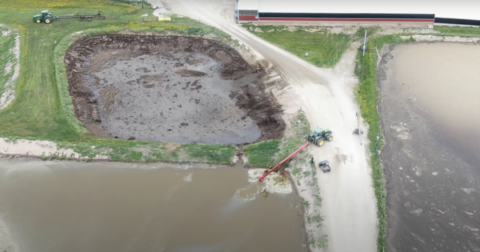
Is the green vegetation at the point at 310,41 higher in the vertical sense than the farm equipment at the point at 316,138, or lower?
higher

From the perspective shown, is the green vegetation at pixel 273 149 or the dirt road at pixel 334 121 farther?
the green vegetation at pixel 273 149

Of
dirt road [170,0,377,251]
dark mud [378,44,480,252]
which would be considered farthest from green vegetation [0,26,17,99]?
dark mud [378,44,480,252]

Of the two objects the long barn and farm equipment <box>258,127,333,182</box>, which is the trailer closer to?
the long barn

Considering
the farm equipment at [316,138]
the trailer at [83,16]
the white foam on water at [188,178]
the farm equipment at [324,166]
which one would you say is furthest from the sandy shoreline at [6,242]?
the trailer at [83,16]

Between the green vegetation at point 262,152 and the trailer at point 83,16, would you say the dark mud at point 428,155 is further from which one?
the trailer at point 83,16

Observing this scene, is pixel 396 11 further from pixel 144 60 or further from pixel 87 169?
pixel 87 169

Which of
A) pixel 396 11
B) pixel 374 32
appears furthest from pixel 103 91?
pixel 396 11

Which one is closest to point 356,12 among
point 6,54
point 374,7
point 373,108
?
point 374,7
